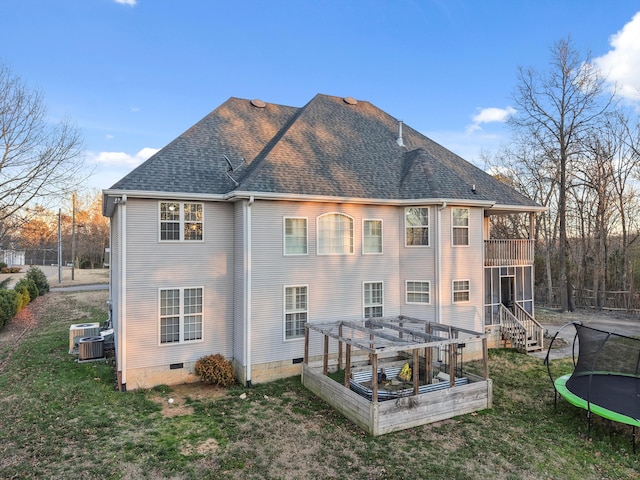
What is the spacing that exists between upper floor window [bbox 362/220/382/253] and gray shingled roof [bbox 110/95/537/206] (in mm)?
977

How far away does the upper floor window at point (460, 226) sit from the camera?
12.9 meters

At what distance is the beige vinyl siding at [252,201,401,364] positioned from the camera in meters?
11.0

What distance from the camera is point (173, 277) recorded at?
1076cm

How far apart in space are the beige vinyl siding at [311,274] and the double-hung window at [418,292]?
0.42m

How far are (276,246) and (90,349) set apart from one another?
25.2 ft

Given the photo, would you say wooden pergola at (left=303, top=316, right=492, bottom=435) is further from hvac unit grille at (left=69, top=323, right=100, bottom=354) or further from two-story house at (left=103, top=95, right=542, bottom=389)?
hvac unit grille at (left=69, top=323, right=100, bottom=354)

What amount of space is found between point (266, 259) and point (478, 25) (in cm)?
1530

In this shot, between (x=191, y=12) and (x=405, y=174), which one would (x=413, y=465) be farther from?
(x=191, y=12)

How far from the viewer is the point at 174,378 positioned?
10.7 meters

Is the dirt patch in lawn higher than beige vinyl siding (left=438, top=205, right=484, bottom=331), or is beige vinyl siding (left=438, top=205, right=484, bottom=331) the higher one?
beige vinyl siding (left=438, top=205, right=484, bottom=331)

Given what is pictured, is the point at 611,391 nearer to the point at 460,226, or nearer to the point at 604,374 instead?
the point at 604,374

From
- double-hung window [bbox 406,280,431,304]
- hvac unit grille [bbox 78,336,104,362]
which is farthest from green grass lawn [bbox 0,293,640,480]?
double-hung window [bbox 406,280,431,304]

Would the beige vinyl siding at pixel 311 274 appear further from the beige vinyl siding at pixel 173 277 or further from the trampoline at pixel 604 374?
the trampoline at pixel 604 374

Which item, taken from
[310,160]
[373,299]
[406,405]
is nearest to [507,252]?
[373,299]
